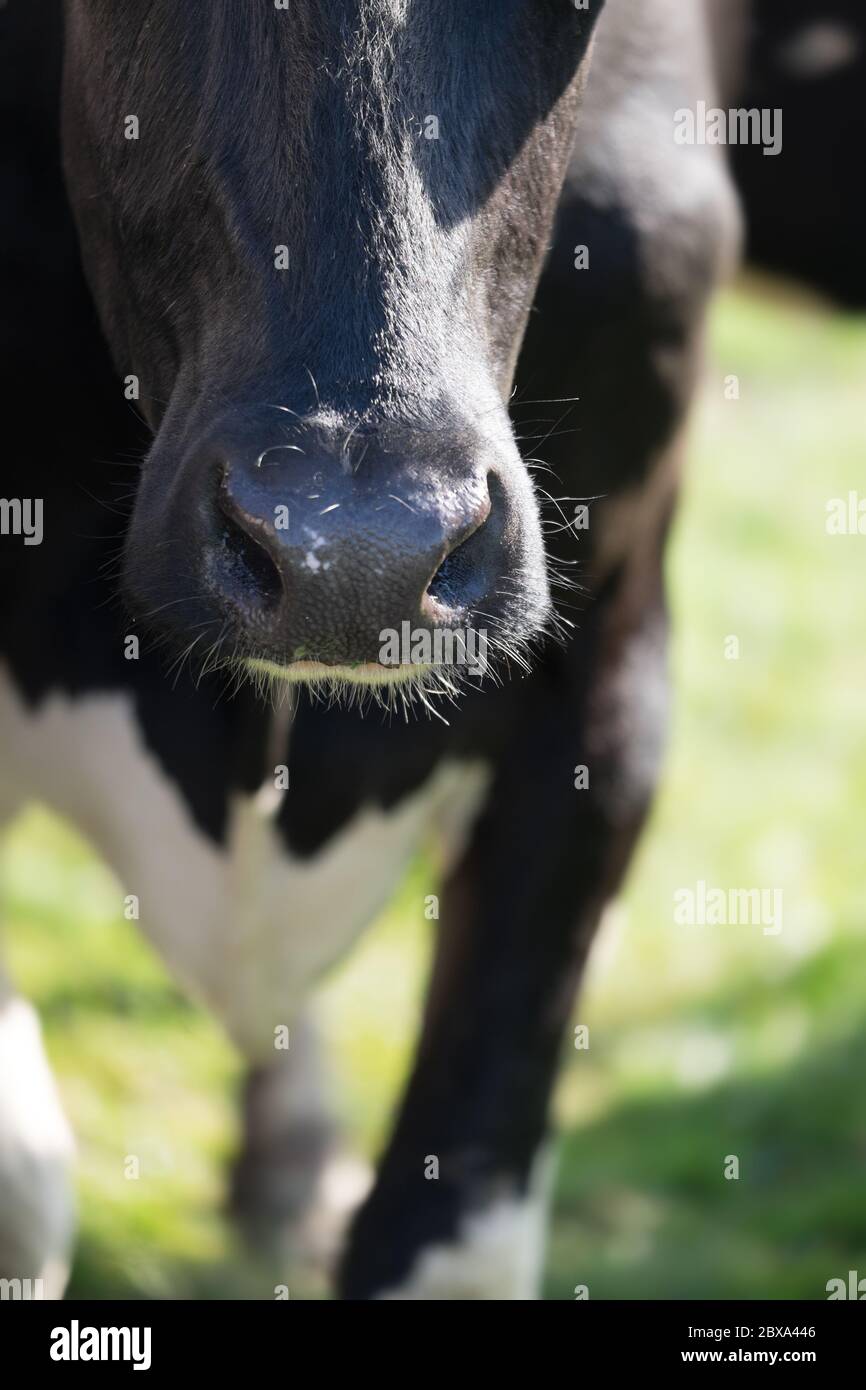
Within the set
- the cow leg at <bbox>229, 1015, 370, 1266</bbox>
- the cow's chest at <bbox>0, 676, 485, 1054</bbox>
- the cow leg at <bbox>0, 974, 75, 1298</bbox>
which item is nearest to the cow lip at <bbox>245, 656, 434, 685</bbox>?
the cow's chest at <bbox>0, 676, 485, 1054</bbox>

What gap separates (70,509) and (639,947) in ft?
7.37

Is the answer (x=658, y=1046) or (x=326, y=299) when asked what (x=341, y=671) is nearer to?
(x=326, y=299)

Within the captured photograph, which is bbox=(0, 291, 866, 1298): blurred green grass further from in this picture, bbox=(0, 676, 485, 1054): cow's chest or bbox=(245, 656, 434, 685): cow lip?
bbox=(245, 656, 434, 685): cow lip

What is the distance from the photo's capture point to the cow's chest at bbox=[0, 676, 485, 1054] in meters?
2.74

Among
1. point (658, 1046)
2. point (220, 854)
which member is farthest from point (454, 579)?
point (658, 1046)

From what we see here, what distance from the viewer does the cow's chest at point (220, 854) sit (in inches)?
108

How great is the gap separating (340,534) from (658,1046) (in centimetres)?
258

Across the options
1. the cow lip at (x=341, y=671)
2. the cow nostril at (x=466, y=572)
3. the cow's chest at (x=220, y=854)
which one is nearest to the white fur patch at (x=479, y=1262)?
the cow's chest at (x=220, y=854)

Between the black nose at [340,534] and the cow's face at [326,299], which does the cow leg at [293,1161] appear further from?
the black nose at [340,534]

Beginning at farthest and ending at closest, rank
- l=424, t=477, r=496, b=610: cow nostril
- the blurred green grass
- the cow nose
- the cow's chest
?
1. the blurred green grass
2. the cow's chest
3. l=424, t=477, r=496, b=610: cow nostril
4. the cow nose

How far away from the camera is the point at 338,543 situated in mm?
1819

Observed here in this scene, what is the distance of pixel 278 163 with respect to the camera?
6.59 feet
